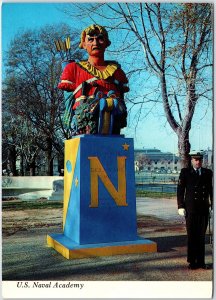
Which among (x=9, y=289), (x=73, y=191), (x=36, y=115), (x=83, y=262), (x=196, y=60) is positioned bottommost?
(x=9, y=289)

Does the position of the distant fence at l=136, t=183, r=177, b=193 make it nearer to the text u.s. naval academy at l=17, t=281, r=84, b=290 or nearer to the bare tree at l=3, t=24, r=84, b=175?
the bare tree at l=3, t=24, r=84, b=175

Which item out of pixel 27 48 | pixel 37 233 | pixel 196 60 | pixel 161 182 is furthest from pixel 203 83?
pixel 37 233

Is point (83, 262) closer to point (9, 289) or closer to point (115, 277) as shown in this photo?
point (115, 277)

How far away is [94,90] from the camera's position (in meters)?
4.59

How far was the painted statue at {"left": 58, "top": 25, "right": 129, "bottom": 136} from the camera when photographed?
4.51 metres

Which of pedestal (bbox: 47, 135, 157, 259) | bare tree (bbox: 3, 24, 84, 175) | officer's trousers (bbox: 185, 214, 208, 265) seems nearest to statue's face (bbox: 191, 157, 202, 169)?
officer's trousers (bbox: 185, 214, 208, 265)

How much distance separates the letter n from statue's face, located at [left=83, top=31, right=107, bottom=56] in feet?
3.67

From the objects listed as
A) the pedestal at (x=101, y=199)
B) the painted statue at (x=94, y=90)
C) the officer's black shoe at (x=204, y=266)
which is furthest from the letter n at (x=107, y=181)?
the officer's black shoe at (x=204, y=266)

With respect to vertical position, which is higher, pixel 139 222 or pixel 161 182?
pixel 161 182

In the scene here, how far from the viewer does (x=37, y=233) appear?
17.1ft

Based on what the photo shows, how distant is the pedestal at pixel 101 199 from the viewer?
4.38 meters

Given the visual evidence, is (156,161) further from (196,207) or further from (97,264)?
(97,264)

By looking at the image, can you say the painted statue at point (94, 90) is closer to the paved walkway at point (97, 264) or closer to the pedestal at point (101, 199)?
the pedestal at point (101, 199)

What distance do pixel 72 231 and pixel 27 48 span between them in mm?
2196
